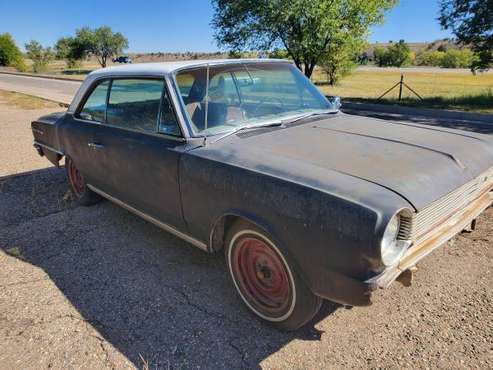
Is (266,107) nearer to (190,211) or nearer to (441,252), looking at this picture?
(190,211)

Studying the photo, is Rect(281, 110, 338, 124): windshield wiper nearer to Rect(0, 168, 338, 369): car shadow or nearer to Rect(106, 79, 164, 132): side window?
Rect(106, 79, 164, 132): side window

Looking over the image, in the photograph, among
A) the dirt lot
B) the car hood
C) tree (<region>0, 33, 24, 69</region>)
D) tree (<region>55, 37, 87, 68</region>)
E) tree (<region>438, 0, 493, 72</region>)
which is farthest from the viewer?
tree (<region>0, 33, 24, 69</region>)

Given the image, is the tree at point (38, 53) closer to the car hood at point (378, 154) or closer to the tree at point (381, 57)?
the tree at point (381, 57)

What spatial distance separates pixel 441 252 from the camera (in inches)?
132

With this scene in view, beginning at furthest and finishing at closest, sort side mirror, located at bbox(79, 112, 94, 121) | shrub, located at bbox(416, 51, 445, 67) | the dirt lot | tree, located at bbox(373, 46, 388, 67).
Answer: tree, located at bbox(373, 46, 388, 67)
shrub, located at bbox(416, 51, 445, 67)
side mirror, located at bbox(79, 112, 94, 121)
the dirt lot

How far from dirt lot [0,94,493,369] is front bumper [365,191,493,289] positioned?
0.33 metres

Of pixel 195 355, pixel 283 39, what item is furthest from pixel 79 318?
pixel 283 39

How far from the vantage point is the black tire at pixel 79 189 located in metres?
4.56

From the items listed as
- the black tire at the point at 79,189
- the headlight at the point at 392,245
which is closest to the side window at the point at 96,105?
the black tire at the point at 79,189

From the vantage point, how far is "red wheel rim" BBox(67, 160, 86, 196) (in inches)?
183

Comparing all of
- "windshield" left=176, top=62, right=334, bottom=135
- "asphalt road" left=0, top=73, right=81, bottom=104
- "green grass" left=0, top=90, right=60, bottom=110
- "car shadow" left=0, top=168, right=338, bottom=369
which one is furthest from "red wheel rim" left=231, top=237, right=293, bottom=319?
"asphalt road" left=0, top=73, right=81, bottom=104

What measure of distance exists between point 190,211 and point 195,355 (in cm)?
100

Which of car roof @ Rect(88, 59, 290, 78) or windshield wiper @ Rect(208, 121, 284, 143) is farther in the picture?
car roof @ Rect(88, 59, 290, 78)

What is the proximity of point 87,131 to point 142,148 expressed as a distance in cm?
113
